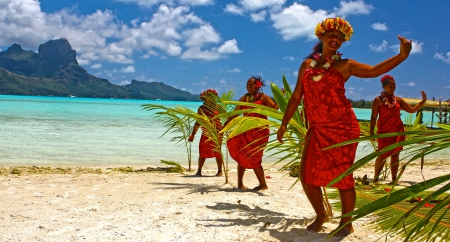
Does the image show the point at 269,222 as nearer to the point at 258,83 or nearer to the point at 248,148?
the point at 248,148

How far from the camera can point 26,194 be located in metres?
4.37

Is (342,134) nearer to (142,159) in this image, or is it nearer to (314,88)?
(314,88)

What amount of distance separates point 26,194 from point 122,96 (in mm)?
179361

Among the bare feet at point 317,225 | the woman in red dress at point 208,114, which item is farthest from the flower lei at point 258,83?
the bare feet at point 317,225

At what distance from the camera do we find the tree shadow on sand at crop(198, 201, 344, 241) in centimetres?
291

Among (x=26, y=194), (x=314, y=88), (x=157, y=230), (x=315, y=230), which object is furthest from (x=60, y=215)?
(x=314, y=88)

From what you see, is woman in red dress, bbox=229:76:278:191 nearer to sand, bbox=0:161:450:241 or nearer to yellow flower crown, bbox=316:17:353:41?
sand, bbox=0:161:450:241

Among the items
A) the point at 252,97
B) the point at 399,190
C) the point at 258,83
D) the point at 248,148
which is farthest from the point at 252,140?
the point at 399,190

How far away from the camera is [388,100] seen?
18.5ft

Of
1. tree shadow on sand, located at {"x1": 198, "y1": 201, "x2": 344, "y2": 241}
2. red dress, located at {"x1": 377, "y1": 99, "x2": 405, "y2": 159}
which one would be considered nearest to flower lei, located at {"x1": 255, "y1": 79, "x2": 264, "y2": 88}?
tree shadow on sand, located at {"x1": 198, "y1": 201, "x2": 344, "y2": 241}

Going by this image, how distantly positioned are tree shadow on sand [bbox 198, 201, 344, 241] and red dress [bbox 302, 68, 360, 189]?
1.32 ft

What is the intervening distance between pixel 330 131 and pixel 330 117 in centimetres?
9

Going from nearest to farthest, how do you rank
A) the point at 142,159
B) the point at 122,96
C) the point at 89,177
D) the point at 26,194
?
the point at 26,194 < the point at 89,177 < the point at 142,159 < the point at 122,96

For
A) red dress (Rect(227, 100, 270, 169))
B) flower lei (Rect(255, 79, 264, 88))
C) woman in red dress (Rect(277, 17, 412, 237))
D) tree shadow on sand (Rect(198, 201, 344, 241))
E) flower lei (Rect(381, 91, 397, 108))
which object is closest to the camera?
woman in red dress (Rect(277, 17, 412, 237))
